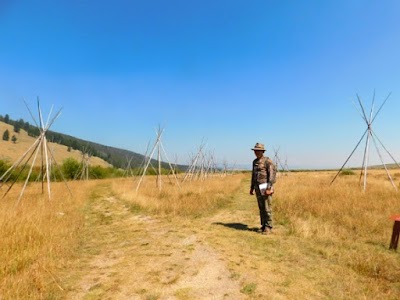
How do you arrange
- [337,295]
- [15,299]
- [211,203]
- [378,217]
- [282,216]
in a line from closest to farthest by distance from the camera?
1. [15,299]
2. [337,295]
3. [378,217]
4. [282,216]
5. [211,203]

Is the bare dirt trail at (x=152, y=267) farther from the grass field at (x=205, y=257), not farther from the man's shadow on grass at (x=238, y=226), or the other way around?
the man's shadow on grass at (x=238, y=226)

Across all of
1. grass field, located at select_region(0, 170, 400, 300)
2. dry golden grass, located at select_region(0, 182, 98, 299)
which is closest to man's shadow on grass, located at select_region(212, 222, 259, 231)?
grass field, located at select_region(0, 170, 400, 300)

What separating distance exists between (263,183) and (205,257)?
3.35 metres

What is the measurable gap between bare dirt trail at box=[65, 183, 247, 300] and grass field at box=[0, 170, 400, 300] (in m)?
0.02

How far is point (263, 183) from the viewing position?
8617mm

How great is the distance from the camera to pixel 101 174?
5759 cm

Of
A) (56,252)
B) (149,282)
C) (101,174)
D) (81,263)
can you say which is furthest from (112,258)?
(101,174)

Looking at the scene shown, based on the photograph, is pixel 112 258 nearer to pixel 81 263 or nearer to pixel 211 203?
pixel 81 263

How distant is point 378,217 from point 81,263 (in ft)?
26.2

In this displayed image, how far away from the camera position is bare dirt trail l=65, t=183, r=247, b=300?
177 inches

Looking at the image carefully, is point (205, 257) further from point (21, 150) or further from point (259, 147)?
point (21, 150)

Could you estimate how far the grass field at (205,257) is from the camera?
455 cm

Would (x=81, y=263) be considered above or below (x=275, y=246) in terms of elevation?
below

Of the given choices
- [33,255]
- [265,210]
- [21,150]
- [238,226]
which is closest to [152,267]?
[33,255]
